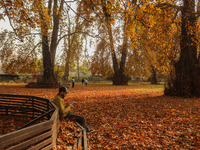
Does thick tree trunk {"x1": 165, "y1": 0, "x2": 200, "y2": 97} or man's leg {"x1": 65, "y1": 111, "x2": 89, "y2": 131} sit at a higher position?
thick tree trunk {"x1": 165, "y1": 0, "x2": 200, "y2": 97}

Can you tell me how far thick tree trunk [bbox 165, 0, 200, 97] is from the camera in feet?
39.4

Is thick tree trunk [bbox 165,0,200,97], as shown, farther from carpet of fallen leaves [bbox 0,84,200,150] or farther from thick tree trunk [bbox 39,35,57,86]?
thick tree trunk [bbox 39,35,57,86]

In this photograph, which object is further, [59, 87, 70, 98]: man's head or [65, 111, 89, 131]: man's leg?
[65, 111, 89, 131]: man's leg

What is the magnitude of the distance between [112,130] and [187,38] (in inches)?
377

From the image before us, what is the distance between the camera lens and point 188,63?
12195 millimetres

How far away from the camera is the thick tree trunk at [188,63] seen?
12008 mm

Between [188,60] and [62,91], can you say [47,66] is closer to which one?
[188,60]

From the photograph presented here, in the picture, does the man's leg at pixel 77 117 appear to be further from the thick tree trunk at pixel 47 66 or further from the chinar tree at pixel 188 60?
the thick tree trunk at pixel 47 66

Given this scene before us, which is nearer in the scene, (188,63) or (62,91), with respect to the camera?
(62,91)

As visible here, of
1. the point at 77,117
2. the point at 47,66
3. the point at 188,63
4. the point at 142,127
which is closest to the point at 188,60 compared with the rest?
the point at 188,63

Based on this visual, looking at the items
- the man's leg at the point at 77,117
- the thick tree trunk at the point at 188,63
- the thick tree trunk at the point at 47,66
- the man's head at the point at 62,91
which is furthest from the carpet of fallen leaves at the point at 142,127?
the thick tree trunk at the point at 47,66

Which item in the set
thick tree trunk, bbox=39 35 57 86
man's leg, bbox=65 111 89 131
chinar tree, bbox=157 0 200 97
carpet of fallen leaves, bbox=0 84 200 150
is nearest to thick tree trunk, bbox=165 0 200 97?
chinar tree, bbox=157 0 200 97

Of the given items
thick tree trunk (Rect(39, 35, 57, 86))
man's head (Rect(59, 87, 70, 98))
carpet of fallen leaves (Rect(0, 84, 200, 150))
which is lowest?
carpet of fallen leaves (Rect(0, 84, 200, 150))

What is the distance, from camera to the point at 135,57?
2978 cm
